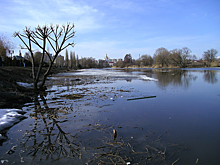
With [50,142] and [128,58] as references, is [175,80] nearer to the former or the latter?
[50,142]

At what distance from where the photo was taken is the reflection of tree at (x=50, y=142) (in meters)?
3.74

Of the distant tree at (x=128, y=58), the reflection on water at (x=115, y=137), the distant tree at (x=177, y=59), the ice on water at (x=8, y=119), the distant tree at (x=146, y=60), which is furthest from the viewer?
the distant tree at (x=128, y=58)

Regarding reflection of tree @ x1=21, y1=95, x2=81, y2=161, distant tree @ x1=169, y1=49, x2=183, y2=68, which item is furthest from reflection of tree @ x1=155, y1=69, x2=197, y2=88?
distant tree @ x1=169, y1=49, x2=183, y2=68

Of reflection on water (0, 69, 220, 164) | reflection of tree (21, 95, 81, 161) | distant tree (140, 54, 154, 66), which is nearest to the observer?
reflection on water (0, 69, 220, 164)

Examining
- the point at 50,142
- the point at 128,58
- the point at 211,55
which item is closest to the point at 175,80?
the point at 50,142

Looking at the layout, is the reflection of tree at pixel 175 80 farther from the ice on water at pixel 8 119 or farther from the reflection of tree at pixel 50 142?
the ice on water at pixel 8 119

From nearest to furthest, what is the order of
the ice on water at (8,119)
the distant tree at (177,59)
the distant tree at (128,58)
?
the ice on water at (8,119)
the distant tree at (177,59)
the distant tree at (128,58)

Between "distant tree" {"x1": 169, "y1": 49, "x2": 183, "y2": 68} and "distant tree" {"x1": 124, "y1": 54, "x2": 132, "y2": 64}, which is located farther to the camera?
"distant tree" {"x1": 124, "y1": 54, "x2": 132, "y2": 64}

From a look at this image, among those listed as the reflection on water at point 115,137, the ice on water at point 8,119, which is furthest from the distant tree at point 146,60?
the ice on water at point 8,119

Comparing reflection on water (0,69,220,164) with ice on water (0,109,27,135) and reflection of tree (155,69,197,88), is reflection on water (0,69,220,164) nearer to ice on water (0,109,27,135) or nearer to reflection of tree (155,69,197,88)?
ice on water (0,109,27,135)

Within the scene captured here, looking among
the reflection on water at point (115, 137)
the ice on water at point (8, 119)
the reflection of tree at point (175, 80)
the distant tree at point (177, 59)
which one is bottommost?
the reflection on water at point (115, 137)

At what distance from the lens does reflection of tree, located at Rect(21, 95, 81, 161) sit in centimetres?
374

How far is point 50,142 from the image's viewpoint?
4293mm

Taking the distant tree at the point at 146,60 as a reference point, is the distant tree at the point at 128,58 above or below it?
above
